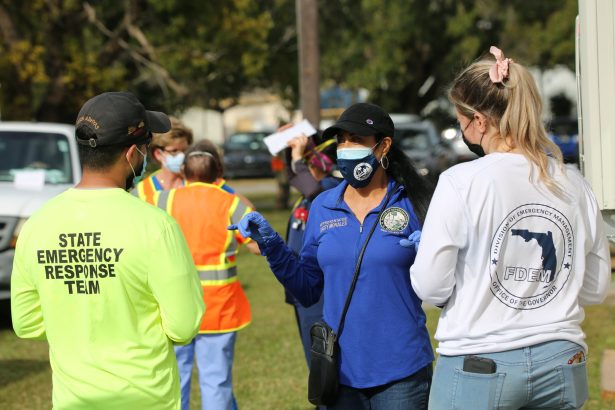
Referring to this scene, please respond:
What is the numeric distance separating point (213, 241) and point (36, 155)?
563 centimetres

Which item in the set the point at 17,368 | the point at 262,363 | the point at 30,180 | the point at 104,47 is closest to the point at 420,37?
the point at 104,47

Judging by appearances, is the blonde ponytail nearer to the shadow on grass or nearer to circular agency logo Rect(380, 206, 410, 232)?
circular agency logo Rect(380, 206, 410, 232)

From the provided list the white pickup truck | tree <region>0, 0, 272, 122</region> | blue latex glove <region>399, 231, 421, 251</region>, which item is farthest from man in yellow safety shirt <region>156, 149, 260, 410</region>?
tree <region>0, 0, 272, 122</region>

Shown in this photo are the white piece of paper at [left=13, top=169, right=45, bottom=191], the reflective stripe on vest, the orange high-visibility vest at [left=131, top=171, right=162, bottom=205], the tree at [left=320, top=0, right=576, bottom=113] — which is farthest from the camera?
the tree at [left=320, top=0, right=576, bottom=113]

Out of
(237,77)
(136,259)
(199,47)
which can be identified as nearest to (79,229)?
(136,259)

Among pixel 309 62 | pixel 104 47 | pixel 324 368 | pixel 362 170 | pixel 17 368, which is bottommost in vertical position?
pixel 17 368

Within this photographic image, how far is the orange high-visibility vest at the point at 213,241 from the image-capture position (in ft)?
19.2

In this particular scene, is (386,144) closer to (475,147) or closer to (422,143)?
(475,147)

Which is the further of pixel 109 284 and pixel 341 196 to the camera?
pixel 341 196

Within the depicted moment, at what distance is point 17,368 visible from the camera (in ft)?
28.0

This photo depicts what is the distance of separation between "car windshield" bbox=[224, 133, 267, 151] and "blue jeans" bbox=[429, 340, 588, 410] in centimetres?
3470

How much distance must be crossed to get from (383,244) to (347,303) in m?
0.28

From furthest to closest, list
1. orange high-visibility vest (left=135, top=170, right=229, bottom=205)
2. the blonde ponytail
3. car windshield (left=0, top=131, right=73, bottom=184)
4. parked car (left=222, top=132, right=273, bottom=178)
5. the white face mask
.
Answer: parked car (left=222, top=132, right=273, bottom=178)
car windshield (left=0, top=131, right=73, bottom=184)
the white face mask
orange high-visibility vest (left=135, top=170, right=229, bottom=205)
the blonde ponytail

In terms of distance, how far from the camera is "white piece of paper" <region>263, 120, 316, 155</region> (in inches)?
242
